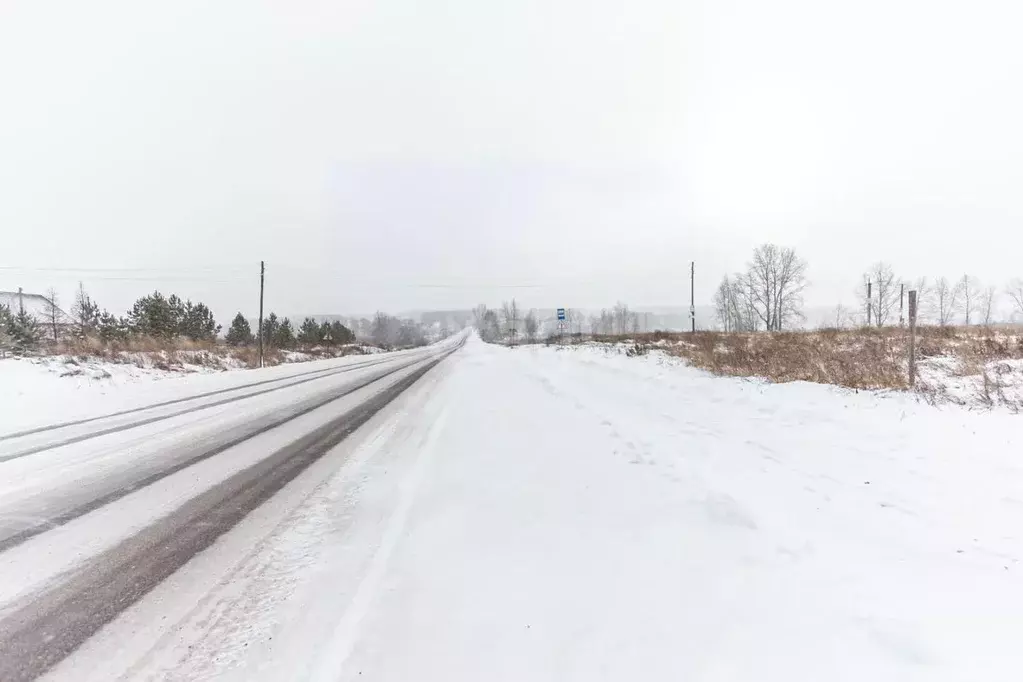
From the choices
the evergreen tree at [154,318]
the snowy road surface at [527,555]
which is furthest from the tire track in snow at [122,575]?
the evergreen tree at [154,318]

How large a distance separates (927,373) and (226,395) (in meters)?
16.7

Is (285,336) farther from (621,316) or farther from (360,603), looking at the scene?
(621,316)

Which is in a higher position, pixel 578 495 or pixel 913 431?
pixel 913 431

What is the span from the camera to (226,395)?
10930mm

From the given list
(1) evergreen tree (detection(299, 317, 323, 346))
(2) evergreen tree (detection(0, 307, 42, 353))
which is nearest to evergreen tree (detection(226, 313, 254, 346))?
(1) evergreen tree (detection(299, 317, 323, 346))

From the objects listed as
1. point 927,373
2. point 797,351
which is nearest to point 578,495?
point 927,373

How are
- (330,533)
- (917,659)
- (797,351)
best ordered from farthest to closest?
1. (797,351)
2. (330,533)
3. (917,659)

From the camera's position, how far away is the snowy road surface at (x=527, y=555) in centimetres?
214

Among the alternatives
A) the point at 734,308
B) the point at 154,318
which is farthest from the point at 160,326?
the point at 734,308

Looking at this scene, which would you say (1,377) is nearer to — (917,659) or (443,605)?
(443,605)

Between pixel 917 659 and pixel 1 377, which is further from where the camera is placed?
pixel 1 377

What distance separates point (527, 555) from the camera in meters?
3.14

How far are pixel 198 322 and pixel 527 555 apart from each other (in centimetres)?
6920

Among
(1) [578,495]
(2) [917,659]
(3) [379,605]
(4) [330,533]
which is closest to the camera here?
(2) [917,659]
